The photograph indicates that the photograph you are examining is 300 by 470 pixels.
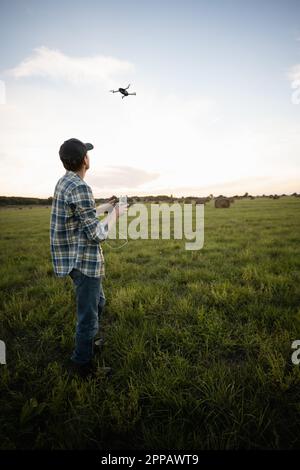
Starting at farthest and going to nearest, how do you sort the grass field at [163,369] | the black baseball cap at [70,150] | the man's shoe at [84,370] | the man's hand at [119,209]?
the man's hand at [119,209], the man's shoe at [84,370], the black baseball cap at [70,150], the grass field at [163,369]

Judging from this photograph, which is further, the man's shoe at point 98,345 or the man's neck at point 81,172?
the man's shoe at point 98,345

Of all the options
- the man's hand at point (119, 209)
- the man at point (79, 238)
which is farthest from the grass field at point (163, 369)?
the man's hand at point (119, 209)

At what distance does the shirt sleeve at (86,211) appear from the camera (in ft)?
6.63

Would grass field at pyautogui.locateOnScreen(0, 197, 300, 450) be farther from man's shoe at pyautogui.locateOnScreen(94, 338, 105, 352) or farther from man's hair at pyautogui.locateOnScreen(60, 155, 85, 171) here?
man's hair at pyautogui.locateOnScreen(60, 155, 85, 171)

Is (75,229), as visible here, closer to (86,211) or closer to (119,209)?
(86,211)

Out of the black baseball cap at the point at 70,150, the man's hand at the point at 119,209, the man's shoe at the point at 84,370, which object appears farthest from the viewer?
the man's hand at the point at 119,209

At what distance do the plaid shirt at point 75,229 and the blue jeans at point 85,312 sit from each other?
93mm

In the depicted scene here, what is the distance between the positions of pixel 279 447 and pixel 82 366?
1.74m

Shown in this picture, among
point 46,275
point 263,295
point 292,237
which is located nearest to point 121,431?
point 263,295

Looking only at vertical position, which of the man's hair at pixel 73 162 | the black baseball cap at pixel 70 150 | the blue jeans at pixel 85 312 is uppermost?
the black baseball cap at pixel 70 150

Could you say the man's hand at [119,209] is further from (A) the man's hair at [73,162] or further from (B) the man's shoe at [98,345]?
(B) the man's shoe at [98,345]

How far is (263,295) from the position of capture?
3.75m

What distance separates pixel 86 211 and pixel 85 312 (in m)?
0.97
